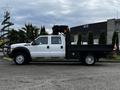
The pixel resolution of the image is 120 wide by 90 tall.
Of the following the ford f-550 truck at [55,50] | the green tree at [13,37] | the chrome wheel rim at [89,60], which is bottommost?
the chrome wheel rim at [89,60]

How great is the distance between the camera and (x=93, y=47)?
938 inches

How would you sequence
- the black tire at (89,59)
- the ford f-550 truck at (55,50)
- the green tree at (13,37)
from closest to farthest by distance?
the ford f-550 truck at (55,50) → the black tire at (89,59) → the green tree at (13,37)

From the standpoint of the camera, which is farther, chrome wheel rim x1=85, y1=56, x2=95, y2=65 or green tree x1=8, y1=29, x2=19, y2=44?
green tree x1=8, y1=29, x2=19, y2=44

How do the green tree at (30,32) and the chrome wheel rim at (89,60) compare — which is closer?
the chrome wheel rim at (89,60)

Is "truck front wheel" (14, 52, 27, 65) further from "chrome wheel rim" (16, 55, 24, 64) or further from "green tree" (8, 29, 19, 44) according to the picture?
"green tree" (8, 29, 19, 44)

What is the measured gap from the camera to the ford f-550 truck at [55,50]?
933 inches

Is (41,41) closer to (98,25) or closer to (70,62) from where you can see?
(70,62)

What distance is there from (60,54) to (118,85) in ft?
37.3

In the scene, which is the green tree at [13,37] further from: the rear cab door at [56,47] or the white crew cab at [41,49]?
the rear cab door at [56,47]

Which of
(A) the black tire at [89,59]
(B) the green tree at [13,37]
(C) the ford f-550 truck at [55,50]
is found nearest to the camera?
(C) the ford f-550 truck at [55,50]

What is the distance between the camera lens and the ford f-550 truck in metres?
23.7

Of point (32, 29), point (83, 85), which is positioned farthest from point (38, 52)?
point (32, 29)

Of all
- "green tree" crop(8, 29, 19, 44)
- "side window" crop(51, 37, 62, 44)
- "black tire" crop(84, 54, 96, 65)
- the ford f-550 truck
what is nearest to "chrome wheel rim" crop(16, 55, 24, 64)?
the ford f-550 truck

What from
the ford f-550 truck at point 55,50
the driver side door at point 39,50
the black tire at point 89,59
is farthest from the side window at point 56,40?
the black tire at point 89,59
